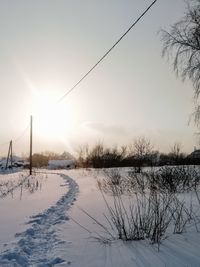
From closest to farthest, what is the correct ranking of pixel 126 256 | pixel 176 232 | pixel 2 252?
pixel 126 256 → pixel 2 252 → pixel 176 232

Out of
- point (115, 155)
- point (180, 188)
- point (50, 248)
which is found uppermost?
point (115, 155)

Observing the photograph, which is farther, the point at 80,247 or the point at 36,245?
the point at 36,245

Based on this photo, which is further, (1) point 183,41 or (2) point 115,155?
(2) point 115,155

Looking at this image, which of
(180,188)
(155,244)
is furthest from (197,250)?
(180,188)

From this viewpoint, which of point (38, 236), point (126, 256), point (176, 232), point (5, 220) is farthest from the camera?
point (5, 220)

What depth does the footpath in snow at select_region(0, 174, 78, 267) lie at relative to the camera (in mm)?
4539

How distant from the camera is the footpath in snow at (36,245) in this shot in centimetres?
454

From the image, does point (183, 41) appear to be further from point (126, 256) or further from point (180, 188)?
point (126, 256)

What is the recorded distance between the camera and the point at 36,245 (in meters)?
5.46

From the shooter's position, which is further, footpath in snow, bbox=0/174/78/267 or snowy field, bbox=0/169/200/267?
footpath in snow, bbox=0/174/78/267

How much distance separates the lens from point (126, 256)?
456 centimetres

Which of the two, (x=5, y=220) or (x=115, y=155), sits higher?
(x=115, y=155)

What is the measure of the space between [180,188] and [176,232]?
6.81 meters

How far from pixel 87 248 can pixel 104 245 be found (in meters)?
0.25
